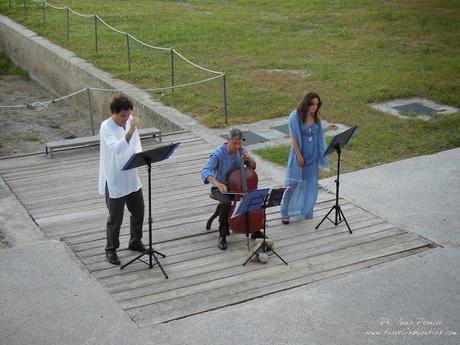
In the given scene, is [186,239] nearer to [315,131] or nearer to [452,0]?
[315,131]

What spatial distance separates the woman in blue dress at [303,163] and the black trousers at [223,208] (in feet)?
3.12

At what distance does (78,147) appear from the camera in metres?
12.9

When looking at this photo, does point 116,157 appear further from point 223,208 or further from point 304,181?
point 304,181

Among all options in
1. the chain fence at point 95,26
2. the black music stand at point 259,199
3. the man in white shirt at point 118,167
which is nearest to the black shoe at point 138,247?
the man in white shirt at point 118,167

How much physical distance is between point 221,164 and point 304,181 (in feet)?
4.26

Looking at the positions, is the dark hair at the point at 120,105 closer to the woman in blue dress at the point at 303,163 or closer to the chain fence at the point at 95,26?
the woman in blue dress at the point at 303,163

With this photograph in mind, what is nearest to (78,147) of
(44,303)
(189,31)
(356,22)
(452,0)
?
(44,303)

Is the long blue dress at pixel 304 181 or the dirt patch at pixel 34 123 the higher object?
the long blue dress at pixel 304 181

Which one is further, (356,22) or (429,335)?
(356,22)

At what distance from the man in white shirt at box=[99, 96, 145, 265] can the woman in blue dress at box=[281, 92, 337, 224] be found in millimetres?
1966

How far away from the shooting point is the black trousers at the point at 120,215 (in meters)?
8.37

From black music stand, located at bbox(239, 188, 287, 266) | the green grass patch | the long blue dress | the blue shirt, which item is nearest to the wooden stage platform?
the long blue dress

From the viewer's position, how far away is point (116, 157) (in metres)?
8.12

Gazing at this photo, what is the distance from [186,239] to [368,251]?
79.9 inches
